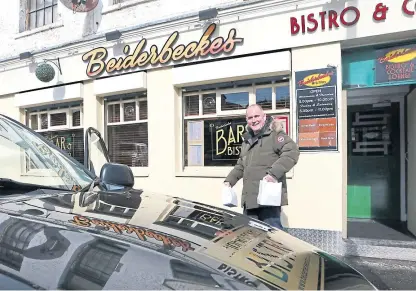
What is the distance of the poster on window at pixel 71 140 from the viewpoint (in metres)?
8.02

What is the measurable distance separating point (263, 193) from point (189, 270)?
2.50 metres

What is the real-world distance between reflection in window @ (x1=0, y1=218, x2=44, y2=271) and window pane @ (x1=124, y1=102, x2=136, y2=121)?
5929 mm

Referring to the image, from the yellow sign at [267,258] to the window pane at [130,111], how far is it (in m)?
5.85

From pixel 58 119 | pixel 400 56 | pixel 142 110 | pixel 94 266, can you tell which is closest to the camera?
pixel 94 266

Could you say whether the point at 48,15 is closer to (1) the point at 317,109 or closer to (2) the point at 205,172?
(2) the point at 205,172

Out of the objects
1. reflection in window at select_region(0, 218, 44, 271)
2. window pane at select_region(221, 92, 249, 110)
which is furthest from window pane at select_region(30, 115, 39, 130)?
reflection in window at select_region(0, 218, 44, 271)

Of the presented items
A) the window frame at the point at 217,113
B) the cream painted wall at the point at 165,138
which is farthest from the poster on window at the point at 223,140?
the cream painted wall at the point at 165,138

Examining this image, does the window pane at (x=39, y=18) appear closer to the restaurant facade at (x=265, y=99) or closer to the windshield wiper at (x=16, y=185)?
the restaurant facade at (x=265, y=99)

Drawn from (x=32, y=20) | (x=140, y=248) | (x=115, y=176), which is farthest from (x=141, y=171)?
(x=140, y=248)

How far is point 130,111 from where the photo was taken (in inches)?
291

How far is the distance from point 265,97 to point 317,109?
959mm

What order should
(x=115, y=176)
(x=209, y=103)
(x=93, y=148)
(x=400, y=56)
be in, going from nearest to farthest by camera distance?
(x=115, y=176) → (x=93, y=148) → (x=400, y=56) → (x=209, y=103)

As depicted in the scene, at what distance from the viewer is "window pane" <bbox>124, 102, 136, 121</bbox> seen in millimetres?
7324

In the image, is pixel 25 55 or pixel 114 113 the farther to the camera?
pixel 25 55
